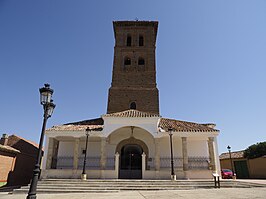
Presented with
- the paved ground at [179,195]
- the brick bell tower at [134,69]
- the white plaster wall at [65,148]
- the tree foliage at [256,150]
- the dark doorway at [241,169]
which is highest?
the brick bell tower at [134,69]

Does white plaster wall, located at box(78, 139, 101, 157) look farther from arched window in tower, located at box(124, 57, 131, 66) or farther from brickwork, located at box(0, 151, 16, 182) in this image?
arched window in tower, located at box(124, 57, 131, 66)

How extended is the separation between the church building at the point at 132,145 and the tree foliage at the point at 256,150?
921cm

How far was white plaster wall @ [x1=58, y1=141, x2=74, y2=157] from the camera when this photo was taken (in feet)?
51.3

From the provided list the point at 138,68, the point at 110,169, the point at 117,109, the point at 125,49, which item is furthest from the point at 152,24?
the point at 110,169

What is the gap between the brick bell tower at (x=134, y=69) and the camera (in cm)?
1983

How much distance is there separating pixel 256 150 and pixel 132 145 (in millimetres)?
16594

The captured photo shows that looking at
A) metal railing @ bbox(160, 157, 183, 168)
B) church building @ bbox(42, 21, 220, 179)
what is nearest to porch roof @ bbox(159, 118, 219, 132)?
church building @ bbox(42, 21, 220, 179)

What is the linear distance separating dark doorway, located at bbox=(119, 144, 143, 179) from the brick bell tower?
15.4ft

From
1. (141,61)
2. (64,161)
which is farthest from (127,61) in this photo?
(64,161)

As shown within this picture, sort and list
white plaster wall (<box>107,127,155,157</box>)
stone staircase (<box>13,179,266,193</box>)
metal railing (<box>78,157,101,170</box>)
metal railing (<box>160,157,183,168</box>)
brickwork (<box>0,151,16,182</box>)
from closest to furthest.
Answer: stone staircase (<box>13,179,266,193</box>) < metal railing (<box>160,157,183,168</box>) < metal railing (<box>78,157,101,170</box>) < brickwork (<box>0,151,16,182</box>) < white plaster wall (<box>107,127,155,157</box>)

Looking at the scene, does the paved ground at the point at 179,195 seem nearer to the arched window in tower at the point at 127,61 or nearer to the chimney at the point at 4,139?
the chimney at the point at 4,139

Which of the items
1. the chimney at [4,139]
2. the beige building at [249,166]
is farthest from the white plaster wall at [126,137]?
the beige building at [249,166]

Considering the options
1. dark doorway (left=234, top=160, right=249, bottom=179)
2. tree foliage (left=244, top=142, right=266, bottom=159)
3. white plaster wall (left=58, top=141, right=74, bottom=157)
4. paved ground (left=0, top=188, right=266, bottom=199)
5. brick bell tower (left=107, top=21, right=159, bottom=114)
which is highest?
brick bell tower (left=107, top=21, right=159, bottom=114)

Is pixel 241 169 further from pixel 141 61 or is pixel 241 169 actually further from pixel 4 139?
pixel 4 139
